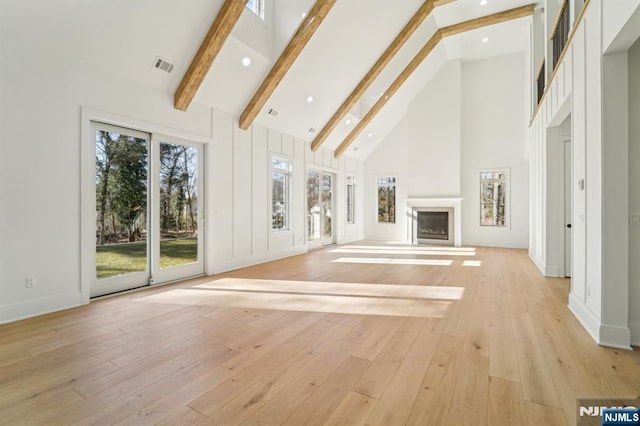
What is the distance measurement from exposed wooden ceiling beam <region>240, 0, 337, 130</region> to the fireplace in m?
6.39

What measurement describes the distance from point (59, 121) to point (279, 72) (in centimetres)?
328

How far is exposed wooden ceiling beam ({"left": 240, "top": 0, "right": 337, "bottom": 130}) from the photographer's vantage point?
4863mm

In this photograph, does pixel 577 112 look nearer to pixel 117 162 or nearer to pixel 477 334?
pixel 477 334

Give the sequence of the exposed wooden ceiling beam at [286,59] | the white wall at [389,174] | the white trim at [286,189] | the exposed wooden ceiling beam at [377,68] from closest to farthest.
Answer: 1. the exposed wooden ceiling beam at [286,59]
2. the exposed wooden ceiling beam at [377,68]
3. the white trim at [286,189]
4. the white wall at [389,174]

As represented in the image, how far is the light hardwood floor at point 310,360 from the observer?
178 centimetres

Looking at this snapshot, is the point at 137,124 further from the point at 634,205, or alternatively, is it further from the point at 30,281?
the point at 634,205

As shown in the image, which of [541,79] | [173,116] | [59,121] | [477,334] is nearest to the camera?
[477,334]

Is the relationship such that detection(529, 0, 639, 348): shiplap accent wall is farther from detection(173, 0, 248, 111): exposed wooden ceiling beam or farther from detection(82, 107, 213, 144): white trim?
detection(82, 107, 213, 144): white trim

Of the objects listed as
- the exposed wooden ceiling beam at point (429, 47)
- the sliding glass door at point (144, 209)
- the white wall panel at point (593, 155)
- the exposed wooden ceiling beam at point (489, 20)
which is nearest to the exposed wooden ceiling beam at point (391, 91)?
the exposed wooden ceiling beam at point (429, 47)

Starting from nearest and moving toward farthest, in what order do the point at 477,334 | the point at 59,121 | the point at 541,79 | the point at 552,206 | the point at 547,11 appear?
the point at 477,334 < the point at 59,121 < the point at 552,206 < the point at 547,11 < the point at 541,79

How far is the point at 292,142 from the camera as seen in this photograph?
7562 mm

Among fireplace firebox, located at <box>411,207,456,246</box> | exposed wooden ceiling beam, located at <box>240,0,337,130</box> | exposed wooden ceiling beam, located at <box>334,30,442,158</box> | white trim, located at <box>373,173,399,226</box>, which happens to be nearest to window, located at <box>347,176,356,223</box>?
white trim, located at <box>373,173,399,226</box>

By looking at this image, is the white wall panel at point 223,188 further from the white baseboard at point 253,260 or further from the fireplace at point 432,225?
the fireplace at point 432,225

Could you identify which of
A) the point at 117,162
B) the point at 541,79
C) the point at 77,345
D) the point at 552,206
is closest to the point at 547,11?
the point at 541,79
